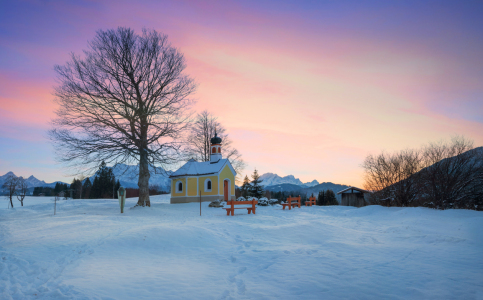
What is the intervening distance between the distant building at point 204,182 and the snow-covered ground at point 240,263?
16992 mm

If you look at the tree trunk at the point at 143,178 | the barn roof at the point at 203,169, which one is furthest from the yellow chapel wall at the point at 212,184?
the tree trunk at the point at 143,178

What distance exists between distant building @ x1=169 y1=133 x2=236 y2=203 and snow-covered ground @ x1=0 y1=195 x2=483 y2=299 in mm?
16992

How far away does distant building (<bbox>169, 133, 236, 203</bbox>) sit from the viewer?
27609 millimetres

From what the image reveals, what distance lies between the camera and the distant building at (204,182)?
90.6 feet

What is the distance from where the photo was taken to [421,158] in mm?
18344

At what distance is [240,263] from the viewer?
6.71 meters

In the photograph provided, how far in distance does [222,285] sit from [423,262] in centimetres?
479

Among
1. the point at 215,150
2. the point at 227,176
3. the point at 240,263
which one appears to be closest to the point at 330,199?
the point at 227,176

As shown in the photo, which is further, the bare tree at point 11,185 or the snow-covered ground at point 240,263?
the bare tree at point 11,185

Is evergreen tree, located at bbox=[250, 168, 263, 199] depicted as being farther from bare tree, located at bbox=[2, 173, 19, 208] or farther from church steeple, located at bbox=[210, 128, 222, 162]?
bare tree, located at bbox=[2, 173, 19, 208]

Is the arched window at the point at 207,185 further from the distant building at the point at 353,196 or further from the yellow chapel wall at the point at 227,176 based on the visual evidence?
the distant building at the point at 353,196

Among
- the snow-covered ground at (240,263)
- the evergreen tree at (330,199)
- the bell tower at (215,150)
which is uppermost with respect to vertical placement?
the bell tower at (215,150)

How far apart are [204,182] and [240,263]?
21.6 metres

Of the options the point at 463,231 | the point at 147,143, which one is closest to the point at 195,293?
the point at 463,231
